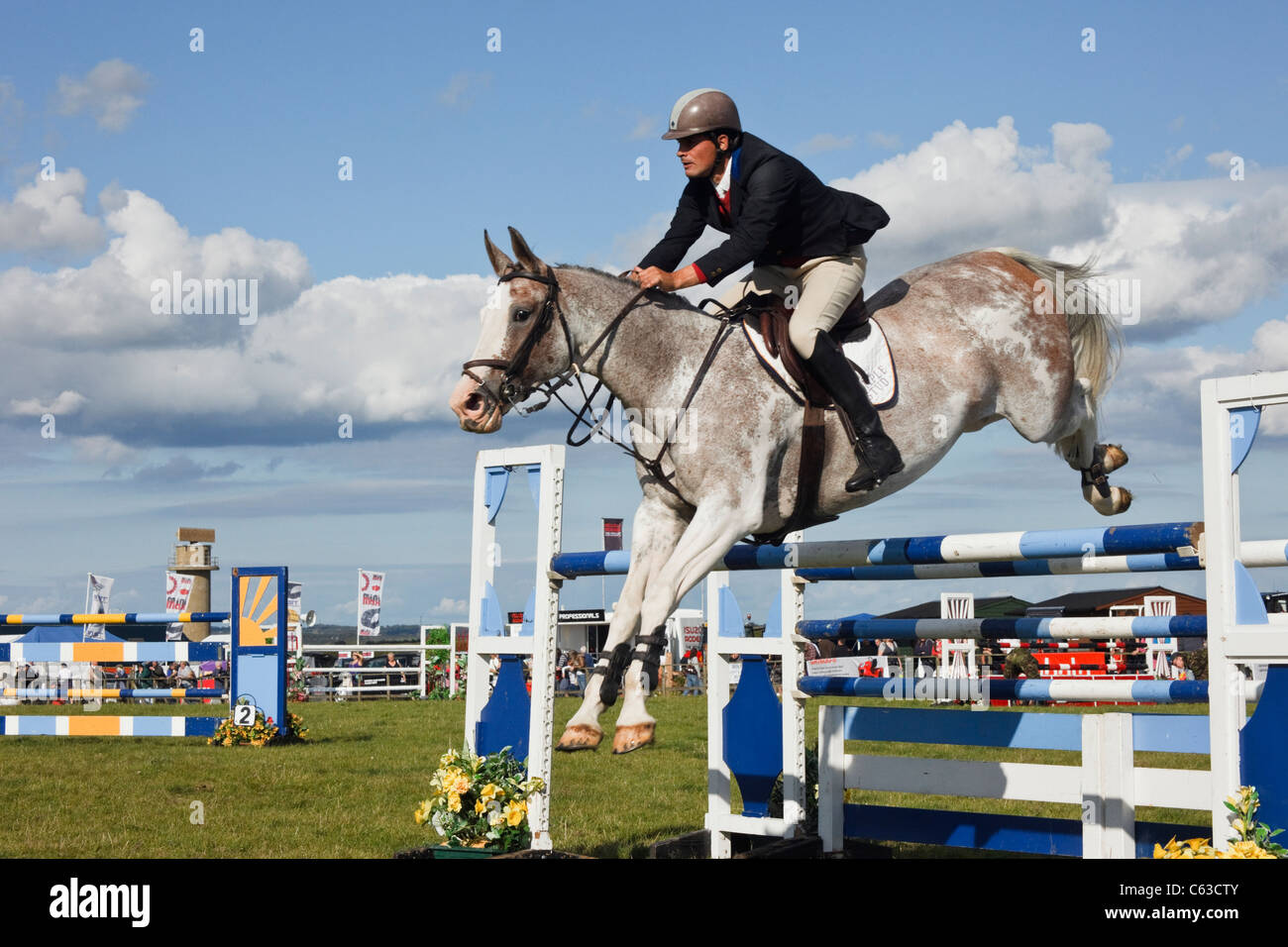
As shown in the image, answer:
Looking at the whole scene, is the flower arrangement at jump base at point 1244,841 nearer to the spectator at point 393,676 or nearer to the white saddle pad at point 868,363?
the white saddle pad at point 868,363

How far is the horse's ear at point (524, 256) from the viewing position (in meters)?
3.97

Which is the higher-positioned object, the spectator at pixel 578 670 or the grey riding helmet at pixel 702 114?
the grey riding helmet at pixel 702 114

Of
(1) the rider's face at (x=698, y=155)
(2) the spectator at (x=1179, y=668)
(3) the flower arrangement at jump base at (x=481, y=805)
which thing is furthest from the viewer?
(2) the spectator at (x=1179, y=668)

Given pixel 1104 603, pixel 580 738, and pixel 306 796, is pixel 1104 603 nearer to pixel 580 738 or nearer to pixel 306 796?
pixel 306 796

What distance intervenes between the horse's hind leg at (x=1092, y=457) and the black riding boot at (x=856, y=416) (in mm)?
1274

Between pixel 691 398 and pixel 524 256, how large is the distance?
0.75 meters

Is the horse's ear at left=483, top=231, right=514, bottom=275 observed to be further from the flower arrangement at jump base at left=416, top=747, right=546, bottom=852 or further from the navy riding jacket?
the flower arrangement at jump base at left=416, top=747, right=546, bottom=852

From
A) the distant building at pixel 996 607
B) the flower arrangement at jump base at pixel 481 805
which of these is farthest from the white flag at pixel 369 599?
the flower arrangement at jump base at pixel 481 805

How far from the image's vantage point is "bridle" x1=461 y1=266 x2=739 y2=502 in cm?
393

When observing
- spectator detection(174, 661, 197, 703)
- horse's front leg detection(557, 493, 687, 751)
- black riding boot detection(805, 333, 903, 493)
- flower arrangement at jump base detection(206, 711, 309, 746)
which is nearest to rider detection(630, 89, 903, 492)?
black riding boot detection(805, 333, 903, 493)
